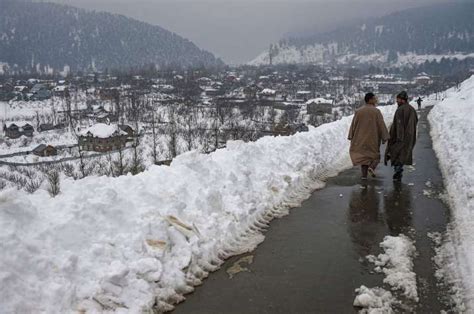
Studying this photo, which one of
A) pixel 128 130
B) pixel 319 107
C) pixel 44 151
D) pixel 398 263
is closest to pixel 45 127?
pixel 128 130

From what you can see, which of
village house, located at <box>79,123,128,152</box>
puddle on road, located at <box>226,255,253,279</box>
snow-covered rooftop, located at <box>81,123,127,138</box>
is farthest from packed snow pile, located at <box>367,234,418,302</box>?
snow-covered rooftop, located at <box>81,123,127,138</box>

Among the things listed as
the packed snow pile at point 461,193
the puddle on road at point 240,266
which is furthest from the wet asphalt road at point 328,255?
the packed snow pile at point 461,193

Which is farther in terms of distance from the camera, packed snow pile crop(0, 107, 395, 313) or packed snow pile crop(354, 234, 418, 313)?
packed snow pile crop(354, 234, 418, 313)

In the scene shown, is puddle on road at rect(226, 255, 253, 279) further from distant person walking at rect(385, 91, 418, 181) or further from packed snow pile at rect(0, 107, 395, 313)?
distant person walking at rect(385, 91, 418, 181)

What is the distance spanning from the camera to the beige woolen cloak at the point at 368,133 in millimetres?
7402

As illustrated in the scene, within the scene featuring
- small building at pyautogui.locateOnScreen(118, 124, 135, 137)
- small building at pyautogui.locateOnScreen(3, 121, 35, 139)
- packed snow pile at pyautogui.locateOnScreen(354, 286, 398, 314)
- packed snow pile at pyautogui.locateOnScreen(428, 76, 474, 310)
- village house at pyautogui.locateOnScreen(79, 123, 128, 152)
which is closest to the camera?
packed snow pile at pyautogui.locateOnScreen(354, 286, 398, 314)

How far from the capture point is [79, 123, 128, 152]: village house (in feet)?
204

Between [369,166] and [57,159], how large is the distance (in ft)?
183

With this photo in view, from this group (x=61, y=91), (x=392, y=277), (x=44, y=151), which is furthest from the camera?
(x=61, y=91)

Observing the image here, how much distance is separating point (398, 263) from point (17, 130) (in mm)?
83460

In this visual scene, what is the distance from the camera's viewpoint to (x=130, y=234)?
3.90 meters

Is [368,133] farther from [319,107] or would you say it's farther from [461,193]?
[319,107]

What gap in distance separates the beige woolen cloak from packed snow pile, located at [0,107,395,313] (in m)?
1.93

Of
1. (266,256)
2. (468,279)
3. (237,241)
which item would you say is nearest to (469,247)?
(468,279)
